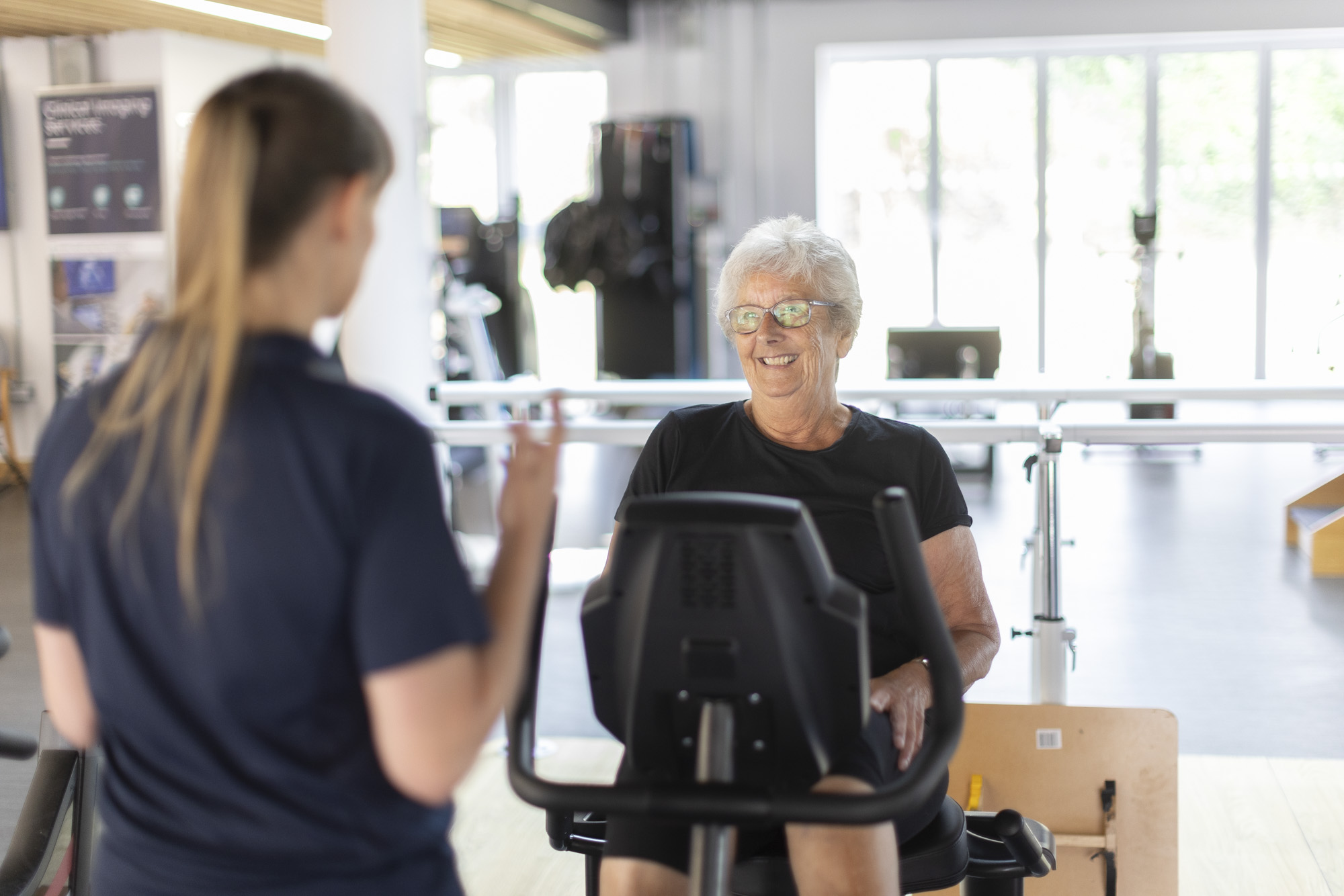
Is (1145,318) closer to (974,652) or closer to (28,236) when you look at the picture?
(28,236)

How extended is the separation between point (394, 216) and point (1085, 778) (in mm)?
2195

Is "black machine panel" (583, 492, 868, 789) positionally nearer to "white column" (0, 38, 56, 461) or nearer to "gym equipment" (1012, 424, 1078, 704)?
"gym equipment" (1012, 424, 1078, 704)

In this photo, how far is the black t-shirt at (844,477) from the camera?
1.74m

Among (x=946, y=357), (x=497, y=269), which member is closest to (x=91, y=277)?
(x=497, y=269)

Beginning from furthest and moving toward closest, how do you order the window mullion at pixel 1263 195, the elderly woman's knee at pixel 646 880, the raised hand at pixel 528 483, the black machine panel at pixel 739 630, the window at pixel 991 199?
1. the window at pixel 991 199
2. the window mullion at pixel 1263 195
3. the elderly woman's knee at pixel 646 880
4. the black machine panel at pixel 739 630
5. the raised hand at pixel 528 483

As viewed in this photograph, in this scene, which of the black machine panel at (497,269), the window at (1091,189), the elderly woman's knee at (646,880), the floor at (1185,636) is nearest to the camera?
the elderly woman's knee at (646,880)

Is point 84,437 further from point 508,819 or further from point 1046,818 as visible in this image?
point 508,819

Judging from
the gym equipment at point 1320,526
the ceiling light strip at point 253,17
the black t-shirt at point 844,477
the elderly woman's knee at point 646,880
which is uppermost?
the ceiling light strip at point 253,17

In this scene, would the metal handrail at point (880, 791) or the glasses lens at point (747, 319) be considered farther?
the glasses lens at point (747, 319)

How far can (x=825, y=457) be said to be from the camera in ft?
5.96

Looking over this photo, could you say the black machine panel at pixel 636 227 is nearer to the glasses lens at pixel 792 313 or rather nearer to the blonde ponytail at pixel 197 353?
the glasses lens at pixel 792 313

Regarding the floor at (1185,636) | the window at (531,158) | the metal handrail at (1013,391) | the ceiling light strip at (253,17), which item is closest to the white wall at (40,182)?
the ceiling light strip at (253,17)

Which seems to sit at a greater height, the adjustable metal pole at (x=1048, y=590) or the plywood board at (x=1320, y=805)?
the adjustable metal pole at (x=1048, y=590)

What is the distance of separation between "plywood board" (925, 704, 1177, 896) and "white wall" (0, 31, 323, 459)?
5753 mm
